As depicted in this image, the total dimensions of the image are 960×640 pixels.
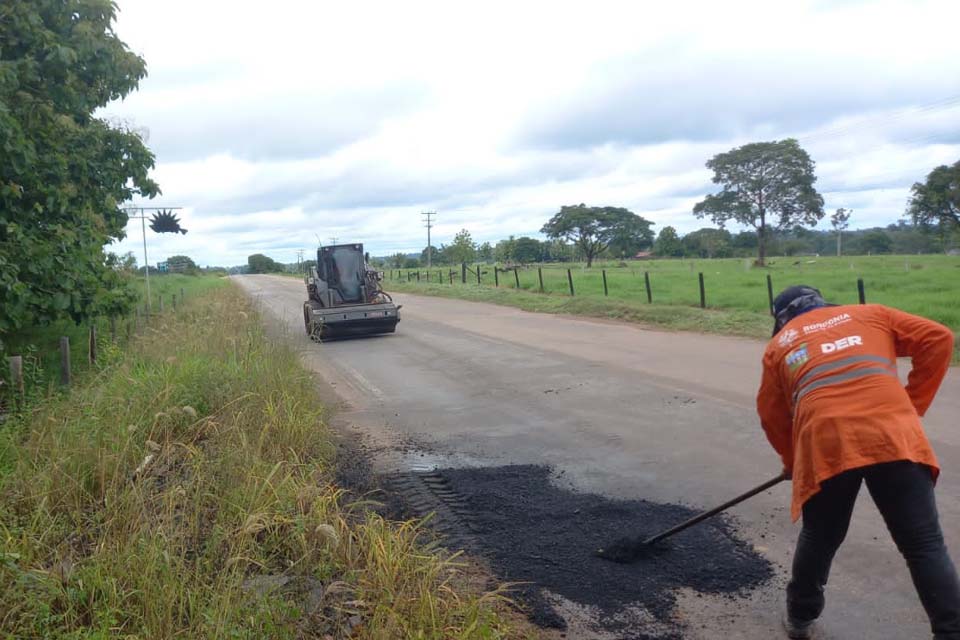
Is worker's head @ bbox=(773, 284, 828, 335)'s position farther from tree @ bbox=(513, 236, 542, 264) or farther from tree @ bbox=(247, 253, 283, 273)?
tree @ bbox=(247, 253, 283, 273)

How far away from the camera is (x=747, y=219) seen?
2165 inches

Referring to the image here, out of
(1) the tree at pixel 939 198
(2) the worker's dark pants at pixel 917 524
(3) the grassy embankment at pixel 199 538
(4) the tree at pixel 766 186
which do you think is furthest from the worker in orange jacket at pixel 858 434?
(4) the tree at pixel 766 186

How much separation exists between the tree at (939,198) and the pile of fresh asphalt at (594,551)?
38.4 metres

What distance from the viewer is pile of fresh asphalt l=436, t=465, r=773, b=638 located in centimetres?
398

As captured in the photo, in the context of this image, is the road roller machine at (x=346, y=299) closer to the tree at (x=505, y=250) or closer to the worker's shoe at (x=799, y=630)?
the worker's shoe at (x=799, y=630)

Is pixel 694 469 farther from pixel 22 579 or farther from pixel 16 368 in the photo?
pixel 16 368

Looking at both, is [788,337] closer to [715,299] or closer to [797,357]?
[797,357]

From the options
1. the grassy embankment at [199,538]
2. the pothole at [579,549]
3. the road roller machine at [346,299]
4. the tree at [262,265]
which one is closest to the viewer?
the grassy embankment at [199,538]

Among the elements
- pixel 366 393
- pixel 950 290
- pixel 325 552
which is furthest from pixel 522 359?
pixel 950 290

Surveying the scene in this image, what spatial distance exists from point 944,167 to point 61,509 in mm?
42848

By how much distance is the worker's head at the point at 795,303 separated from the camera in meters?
3.68

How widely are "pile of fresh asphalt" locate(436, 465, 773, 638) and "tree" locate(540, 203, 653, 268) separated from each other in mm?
63730

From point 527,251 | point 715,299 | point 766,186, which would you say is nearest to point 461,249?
point 527,251

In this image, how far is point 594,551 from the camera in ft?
14.9
